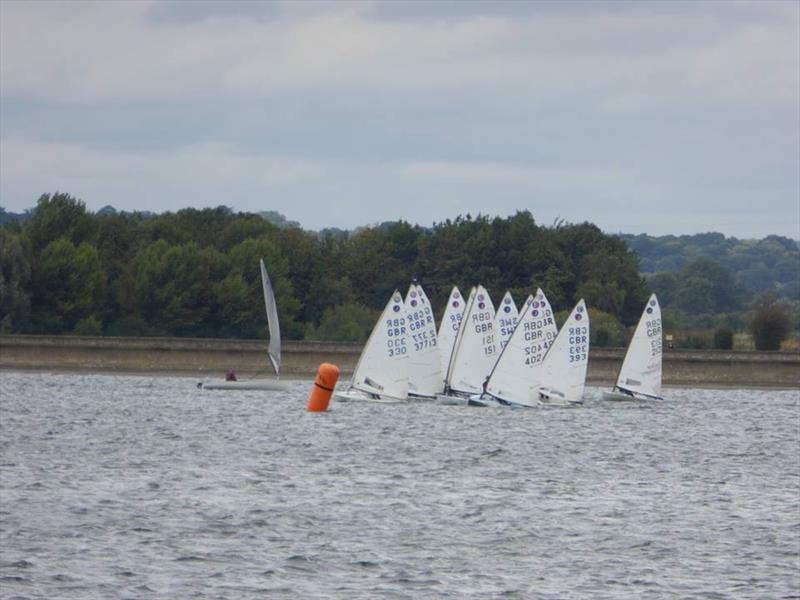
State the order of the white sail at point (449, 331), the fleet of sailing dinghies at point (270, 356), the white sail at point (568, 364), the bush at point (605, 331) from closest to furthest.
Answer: the white sail at point (568, 364) < the white sail at point (449, 331) < the fleet of sailing dinghies at point (270, 356) < the bush at point (605, 331)

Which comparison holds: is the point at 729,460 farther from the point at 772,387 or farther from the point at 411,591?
the point at 772,387

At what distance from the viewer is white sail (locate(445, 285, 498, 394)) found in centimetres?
6016

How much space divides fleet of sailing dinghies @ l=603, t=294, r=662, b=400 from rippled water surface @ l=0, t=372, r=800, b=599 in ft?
37.5

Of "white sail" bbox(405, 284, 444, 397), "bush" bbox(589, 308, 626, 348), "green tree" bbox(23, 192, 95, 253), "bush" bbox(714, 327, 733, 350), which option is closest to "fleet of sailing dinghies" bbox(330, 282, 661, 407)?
"white sail" bbox(405, 284, 444, 397)

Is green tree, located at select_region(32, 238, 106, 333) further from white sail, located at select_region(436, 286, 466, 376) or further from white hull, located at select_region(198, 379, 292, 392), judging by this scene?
white sail, located at select_region(436, 286, 466, 376)

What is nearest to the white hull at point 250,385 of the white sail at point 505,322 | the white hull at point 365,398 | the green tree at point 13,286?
the white sail at point 505,322

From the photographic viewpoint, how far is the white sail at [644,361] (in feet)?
209

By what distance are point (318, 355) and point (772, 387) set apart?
2001 centimetres

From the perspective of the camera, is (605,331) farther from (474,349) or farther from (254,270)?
(474,349)

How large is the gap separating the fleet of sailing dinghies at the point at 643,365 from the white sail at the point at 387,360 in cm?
1033

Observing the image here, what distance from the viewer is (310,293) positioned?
103m

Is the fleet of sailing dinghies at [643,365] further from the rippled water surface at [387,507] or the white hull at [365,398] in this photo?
the rippled water surface at [387,507]

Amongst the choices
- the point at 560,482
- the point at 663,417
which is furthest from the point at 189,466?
the point at 663,417

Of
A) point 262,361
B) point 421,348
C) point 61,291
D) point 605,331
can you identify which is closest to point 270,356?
point 421,348
